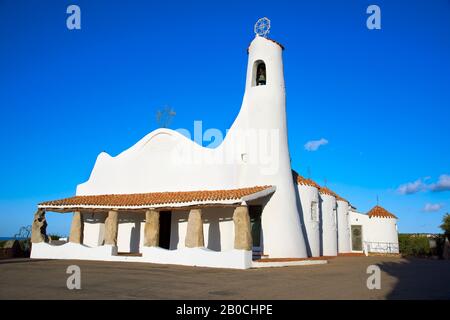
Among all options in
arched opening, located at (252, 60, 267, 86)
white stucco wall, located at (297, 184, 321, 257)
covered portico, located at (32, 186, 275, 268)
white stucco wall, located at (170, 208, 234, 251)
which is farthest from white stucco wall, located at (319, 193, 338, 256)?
arched opening, located at (252, 60, 267, 86)

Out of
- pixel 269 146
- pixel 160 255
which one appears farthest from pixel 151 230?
pixel 269 146

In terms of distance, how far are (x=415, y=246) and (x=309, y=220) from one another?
1248 cm

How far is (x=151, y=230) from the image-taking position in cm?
1728

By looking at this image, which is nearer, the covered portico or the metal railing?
the covered portico

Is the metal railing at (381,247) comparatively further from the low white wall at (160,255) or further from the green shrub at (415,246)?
the low white wall at (160,255)

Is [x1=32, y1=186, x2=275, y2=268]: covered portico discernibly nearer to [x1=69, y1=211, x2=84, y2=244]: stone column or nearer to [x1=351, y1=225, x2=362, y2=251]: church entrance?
[x1=69, y1=211, x2=84, y2=244]: stone column

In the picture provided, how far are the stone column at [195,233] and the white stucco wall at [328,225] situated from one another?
33.2 ft

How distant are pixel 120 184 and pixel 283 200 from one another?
10101 mm

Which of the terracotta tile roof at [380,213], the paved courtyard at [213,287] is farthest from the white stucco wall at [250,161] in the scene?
the terracotta tile roof at [380,213]

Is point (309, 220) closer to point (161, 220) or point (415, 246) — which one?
point (161, 220)

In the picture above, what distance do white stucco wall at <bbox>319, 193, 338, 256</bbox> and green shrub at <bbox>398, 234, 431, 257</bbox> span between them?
7.69 m

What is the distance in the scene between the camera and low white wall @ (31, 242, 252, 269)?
14504 mm
